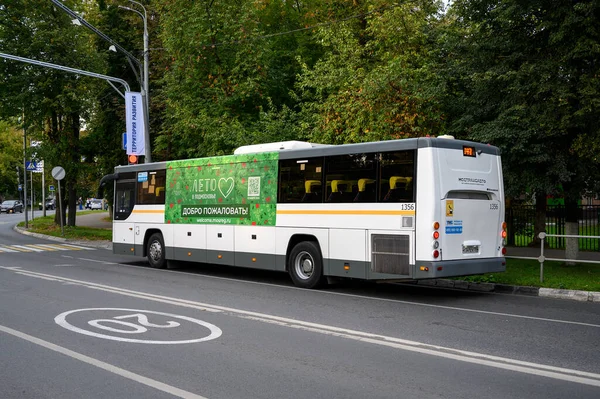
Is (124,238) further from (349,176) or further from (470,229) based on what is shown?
(470,229)

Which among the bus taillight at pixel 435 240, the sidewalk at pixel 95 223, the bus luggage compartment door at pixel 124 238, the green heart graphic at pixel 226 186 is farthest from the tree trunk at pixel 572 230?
the sidewalk at pixel 95 223

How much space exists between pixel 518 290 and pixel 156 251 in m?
10.0

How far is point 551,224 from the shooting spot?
2183 cm

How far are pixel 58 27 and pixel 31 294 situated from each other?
2528cm

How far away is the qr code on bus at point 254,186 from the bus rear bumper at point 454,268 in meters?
4.93

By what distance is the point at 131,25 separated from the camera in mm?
33125

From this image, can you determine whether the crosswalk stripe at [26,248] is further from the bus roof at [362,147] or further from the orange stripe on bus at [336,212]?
the orange stripe on bus at [336,212]

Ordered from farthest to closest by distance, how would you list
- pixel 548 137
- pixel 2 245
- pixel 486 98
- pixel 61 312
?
pixel 2 245 → pixel 486 98 → pixel 548 137 → pixel 61 312

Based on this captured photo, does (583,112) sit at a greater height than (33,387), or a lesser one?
greater

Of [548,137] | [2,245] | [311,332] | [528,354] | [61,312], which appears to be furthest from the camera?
[2,245]

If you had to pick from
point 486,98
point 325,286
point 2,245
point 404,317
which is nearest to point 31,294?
point 325,286

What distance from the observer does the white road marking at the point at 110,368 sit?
543cm

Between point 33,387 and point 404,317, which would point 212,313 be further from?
point 33,387

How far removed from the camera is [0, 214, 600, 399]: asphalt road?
18.6ft
